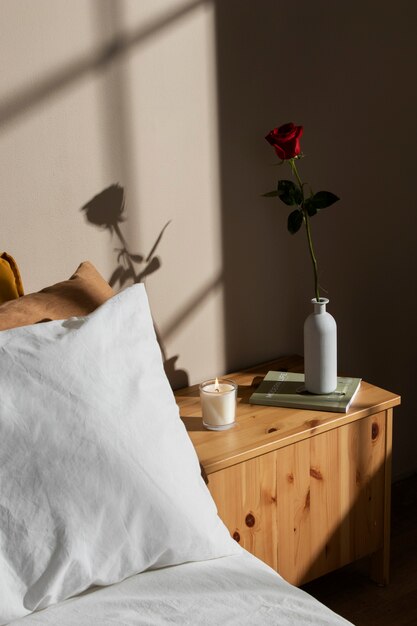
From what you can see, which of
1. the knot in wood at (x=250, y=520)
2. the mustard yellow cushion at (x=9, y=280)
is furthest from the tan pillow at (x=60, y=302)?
the knot in wood at (x=250, y=520)

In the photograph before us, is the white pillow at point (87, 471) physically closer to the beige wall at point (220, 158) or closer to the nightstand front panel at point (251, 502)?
the nightstand front panel at point (251, 502)

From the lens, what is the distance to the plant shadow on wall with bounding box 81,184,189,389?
75.7 inches

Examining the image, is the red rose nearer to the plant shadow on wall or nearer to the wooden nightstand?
the plant shadow on wall

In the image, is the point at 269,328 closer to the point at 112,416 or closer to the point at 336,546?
the point at 336,546

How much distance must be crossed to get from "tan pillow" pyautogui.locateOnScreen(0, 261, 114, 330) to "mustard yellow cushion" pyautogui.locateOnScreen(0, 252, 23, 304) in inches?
2.3

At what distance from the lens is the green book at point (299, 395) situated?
194 cm

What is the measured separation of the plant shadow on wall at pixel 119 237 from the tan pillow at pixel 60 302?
0.60 ft

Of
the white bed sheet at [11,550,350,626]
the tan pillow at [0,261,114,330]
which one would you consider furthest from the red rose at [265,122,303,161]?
the white bed sheet at [11,550,350,626]

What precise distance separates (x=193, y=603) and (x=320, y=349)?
2.78 ft

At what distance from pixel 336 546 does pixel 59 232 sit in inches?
39.2

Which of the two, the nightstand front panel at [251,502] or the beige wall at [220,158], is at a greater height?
the beige wall at [220,158]

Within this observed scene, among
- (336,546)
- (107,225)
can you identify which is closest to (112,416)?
(107,225)

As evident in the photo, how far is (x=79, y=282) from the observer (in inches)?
67.4

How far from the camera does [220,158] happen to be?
208 cm
